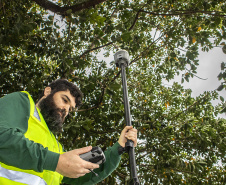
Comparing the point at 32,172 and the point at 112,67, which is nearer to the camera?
the point at 32,172

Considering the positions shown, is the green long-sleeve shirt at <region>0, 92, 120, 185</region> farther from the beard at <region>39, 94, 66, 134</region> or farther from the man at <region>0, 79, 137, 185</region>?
the beard at <region>39, 94, 66, 134</region>

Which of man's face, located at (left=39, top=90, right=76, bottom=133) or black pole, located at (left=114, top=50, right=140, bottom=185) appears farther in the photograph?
man's face, located at (left=39, top=90, right=76, bottom=133)

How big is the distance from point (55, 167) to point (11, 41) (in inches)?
136

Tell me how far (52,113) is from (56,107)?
0.09m

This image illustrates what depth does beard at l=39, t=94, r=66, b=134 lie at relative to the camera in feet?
7.17

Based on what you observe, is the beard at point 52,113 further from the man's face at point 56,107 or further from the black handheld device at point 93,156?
the black handheld device at point 93,156

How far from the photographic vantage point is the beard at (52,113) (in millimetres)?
2186

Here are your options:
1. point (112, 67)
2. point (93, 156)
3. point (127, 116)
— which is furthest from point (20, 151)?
point (112, 67)

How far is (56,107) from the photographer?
7.39 feet

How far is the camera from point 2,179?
129cm

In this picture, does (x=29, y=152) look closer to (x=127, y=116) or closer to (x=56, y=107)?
(x=127, y=116)

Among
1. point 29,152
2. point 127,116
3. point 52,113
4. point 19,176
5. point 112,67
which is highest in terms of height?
point 112,67

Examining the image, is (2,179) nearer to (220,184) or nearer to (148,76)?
(220,184)

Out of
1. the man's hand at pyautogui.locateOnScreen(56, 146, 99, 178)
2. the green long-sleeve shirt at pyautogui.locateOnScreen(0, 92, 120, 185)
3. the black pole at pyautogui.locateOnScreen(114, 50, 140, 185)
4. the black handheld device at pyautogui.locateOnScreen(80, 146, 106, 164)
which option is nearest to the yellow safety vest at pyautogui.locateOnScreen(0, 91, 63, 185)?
the green long-sleeve shirt at pyautogui.locateOnScreen(0, 92, 120, 185)
